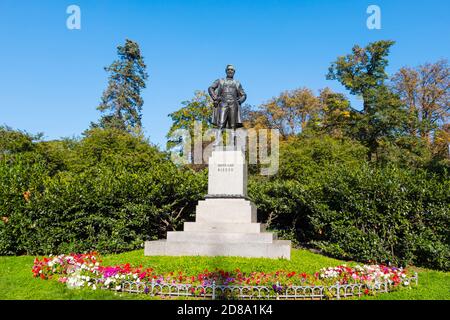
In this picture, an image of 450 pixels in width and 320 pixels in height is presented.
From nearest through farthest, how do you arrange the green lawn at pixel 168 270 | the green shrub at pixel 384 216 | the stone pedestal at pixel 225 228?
the green lawn at pixel 168 270 < the stone pedestal at pixel 225 228 < the green shrub at pixel 384 216

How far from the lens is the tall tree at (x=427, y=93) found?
31.5m

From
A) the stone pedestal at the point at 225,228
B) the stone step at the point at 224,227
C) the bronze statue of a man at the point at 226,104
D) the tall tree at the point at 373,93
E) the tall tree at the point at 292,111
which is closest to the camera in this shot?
the stone pedestal at the point at 225,228

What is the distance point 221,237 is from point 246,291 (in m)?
3.56

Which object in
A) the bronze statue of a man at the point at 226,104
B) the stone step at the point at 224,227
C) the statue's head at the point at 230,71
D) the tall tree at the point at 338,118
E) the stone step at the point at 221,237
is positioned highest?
the tall tree at the point at 338,118

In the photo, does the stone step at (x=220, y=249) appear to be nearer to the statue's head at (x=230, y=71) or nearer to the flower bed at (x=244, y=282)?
the flower bed at (x=244, y=282)

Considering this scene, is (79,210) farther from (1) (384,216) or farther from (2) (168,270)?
(1) (384,216)

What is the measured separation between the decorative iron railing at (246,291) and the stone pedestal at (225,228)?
283 centimetres

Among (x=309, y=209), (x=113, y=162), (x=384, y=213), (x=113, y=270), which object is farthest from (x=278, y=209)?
(x=113, y=162)

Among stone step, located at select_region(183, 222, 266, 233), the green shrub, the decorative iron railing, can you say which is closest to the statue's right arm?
stone step, located at select_region(183, 222, 266, 233)

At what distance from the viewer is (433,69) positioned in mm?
31844

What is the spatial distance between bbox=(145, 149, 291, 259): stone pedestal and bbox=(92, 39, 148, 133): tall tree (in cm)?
3084

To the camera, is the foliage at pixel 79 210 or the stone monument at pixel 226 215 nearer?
the stone monument at pixel 226 215

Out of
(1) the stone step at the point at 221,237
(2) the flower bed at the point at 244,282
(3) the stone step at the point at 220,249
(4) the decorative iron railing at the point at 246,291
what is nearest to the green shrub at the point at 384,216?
(3) the stone step at the point at 220,249

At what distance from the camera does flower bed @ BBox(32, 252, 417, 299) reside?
646 cm
